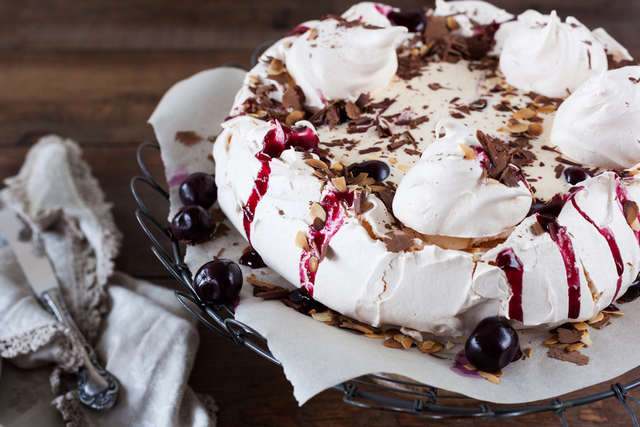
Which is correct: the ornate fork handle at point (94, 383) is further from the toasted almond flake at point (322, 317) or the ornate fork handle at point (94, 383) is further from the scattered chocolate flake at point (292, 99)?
the scattered chocolate flake at point (292, 99)

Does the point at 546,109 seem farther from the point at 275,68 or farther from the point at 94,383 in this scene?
the point at 94,383

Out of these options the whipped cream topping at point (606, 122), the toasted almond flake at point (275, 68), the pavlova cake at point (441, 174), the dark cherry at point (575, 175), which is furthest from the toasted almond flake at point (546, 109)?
the toasted almond flake at point (275, 68)

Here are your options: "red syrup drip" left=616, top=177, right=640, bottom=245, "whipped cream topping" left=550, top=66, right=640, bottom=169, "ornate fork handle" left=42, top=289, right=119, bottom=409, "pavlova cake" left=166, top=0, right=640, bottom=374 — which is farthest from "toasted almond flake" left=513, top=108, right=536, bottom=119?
"ornate fork handle" left=42, top=289, right=119, bottom=409

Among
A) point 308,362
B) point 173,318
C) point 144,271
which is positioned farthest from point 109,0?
point 308,362

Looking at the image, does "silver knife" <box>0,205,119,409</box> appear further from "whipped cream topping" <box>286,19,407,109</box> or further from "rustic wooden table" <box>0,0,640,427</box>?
"whipped cream topping" <box>286,19,407,109</box>

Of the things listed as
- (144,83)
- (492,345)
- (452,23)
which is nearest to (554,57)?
(452,23)

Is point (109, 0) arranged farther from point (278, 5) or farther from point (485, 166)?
point (485, 166)
